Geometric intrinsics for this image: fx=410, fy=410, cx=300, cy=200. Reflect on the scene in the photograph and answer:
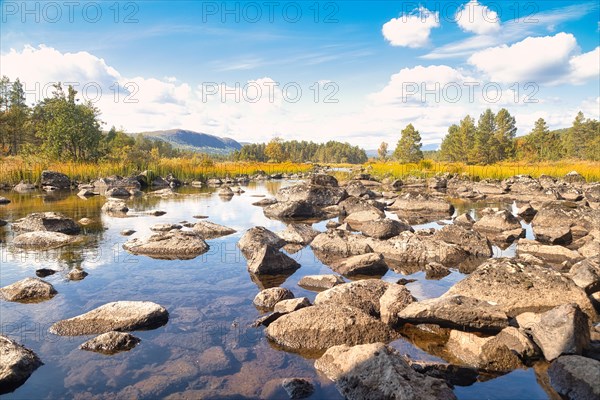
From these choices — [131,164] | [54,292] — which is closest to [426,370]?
[54,292]

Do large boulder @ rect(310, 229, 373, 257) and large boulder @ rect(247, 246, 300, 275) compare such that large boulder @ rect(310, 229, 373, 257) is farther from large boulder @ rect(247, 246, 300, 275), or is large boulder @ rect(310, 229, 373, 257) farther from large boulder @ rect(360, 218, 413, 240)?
large boulder @ rect(247, 246, 300, 275)

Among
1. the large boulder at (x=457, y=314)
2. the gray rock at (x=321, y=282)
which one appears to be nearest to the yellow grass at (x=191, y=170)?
the gray rock at (x=321, y=282)

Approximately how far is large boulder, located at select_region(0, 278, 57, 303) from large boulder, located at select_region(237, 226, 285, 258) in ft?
15.9

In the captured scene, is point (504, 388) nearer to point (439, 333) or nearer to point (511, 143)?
point (439, 333)

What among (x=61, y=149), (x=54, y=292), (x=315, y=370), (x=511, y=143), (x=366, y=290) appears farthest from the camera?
(x=511, y=143)

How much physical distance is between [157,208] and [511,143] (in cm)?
8506

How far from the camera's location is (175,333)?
21.7 ft

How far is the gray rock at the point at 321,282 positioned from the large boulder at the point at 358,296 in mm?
1051

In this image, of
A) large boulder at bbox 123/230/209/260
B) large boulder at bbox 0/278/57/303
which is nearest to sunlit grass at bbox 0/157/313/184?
large boulder at bbox 123/230/209/260

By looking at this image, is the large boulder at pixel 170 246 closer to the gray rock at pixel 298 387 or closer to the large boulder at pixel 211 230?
the large boulder at pixel 211 230

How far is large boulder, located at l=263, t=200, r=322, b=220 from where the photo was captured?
63.2ft

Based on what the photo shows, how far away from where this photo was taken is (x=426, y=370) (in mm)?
5219

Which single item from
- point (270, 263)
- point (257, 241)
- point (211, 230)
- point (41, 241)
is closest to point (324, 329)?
point (270, 263)

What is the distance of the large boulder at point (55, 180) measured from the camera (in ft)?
105
